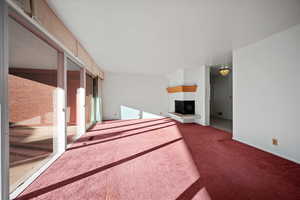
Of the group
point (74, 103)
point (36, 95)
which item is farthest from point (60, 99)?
point (74, 103)

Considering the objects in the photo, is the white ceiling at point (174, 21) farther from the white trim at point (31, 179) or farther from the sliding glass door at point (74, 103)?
the white trim at point (31, 179)

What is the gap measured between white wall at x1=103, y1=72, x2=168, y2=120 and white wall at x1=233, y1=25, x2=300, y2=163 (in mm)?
4147

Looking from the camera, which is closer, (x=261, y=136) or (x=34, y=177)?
(x=34, y=177)

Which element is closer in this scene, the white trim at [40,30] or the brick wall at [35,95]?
the white trim at [40,30]

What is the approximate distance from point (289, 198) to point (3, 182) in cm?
301

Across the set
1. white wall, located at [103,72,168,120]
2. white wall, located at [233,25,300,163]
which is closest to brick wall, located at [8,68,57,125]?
white wall, located at [103,72,168,120]

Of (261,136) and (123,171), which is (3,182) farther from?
(261,136)

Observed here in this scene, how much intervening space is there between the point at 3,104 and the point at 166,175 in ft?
6.67

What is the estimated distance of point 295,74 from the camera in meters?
2.17

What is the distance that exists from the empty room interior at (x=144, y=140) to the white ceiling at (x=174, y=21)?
2cm

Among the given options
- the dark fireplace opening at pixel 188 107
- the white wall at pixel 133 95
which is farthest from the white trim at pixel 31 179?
the dark fireplace opening at pixel 188 107

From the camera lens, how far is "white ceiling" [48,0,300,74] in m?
1.69

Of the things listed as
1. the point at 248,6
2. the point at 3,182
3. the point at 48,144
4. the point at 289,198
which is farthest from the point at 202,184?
the point at 48,144

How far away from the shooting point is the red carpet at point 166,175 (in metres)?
1.40
